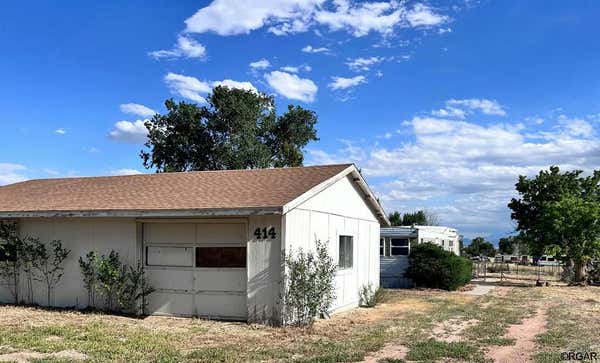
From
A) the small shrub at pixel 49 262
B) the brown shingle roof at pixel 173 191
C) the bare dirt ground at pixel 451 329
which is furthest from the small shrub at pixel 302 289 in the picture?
the small shrub at pixel 49 262

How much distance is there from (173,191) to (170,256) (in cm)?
223

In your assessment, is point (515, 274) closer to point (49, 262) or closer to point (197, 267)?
point (197, 267)

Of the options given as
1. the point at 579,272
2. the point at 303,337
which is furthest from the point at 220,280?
the point at 579,272

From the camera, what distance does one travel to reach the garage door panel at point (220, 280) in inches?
504

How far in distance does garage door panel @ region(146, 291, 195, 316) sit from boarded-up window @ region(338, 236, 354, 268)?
173 inches

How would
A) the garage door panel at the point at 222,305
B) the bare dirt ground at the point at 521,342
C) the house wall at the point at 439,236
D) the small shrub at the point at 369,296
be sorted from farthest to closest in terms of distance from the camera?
the house wall at the point at 439,236 < the small shrub at the point at 369,296 < the garage door panel at the point at 222,305 < the bare dirt ground at the point at 521,342

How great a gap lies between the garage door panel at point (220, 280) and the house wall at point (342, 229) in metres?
1.47

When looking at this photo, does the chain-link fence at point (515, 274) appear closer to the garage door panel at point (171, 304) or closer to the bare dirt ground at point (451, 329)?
the bare dirt ground at point (451, 329)

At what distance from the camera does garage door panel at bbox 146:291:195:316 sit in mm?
13172

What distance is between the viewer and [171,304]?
13.3 metres

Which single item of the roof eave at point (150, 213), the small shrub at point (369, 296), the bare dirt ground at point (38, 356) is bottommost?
the small shrub at point (369, 296)

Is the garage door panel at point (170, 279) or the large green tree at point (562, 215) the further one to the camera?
the large green tree at point (562, 215)

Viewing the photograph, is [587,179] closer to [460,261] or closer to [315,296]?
[460,261]

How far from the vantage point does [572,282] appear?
2780 centimetres
